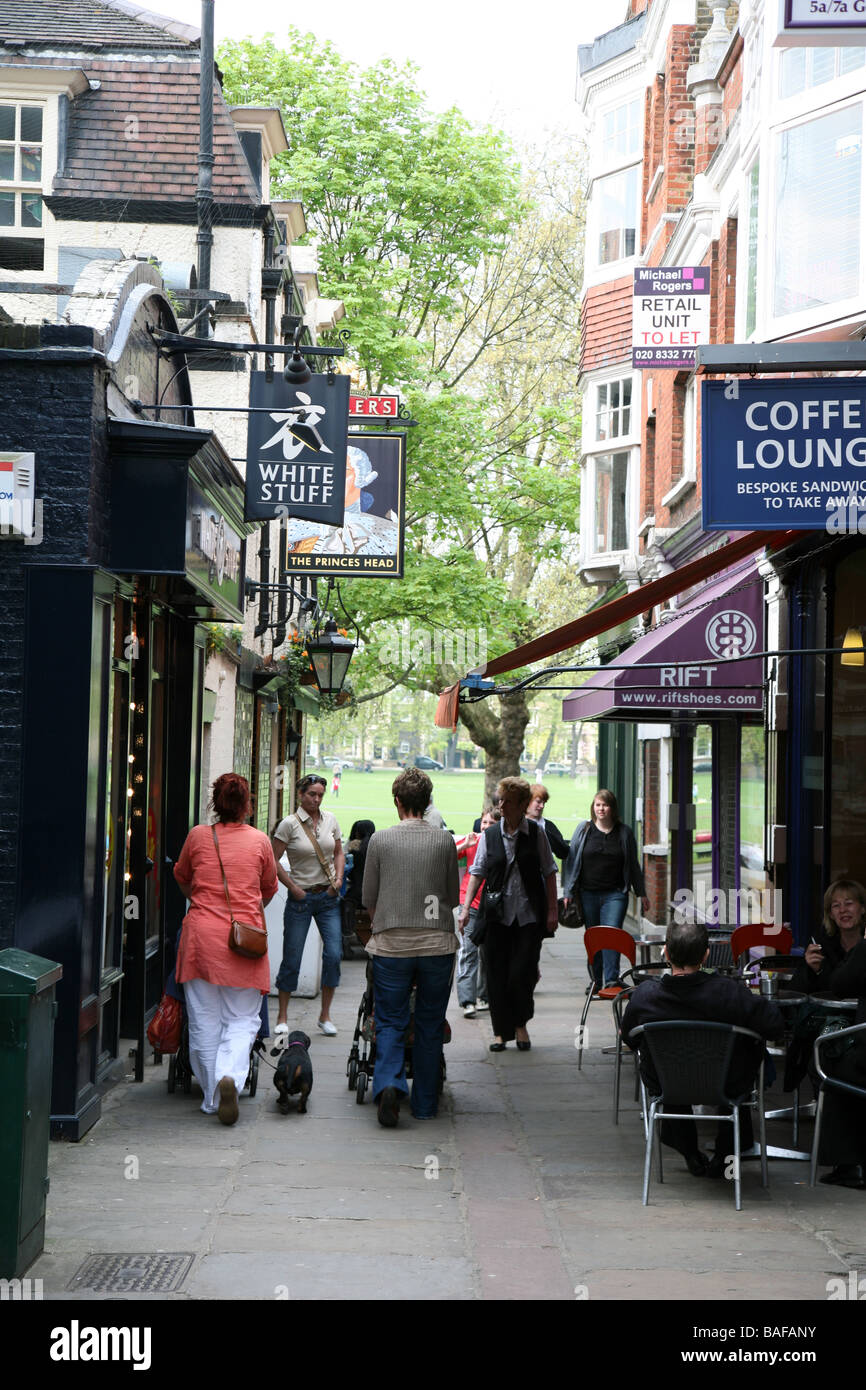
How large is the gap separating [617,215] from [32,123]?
30.3ft

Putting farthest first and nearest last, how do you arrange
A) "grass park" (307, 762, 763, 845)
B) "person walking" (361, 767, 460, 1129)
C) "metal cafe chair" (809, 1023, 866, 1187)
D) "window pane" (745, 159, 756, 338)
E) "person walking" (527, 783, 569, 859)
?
1. "grass park" (307, 762, 763, 845)
2. "person walking" (527, 783, 569, 859)
3. "window pane" (745, 159, 756, 338)
4. "person walking" (361, 767, 460, 1129)
5. "metal cafe chair" (809, 1023, 866, 1187)

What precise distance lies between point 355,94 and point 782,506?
2538cm

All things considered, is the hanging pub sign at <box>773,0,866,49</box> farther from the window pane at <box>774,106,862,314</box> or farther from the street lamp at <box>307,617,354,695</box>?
the street lamp at <box>307,617,354,695</box>

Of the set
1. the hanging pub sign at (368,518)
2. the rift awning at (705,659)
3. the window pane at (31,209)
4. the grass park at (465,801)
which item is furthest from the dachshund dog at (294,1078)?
the window pane at (31,209)

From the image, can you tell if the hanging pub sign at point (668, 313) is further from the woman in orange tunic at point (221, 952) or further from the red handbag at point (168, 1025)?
the red handbag at point (168, 1025)

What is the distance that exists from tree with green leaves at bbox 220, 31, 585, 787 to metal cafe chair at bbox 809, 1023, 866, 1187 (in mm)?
20569

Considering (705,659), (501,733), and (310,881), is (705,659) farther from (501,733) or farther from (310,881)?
(501,733)

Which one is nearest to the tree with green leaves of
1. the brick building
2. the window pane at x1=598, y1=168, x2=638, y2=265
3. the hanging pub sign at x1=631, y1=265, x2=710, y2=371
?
the brick building

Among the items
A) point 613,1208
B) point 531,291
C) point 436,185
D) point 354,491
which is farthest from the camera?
point 531,291

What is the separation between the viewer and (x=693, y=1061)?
22.7 ft

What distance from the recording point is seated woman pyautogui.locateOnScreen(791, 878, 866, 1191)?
7.15 metres
